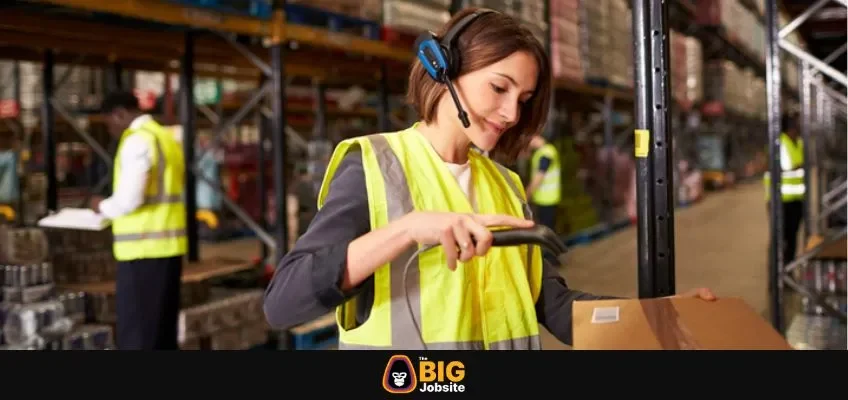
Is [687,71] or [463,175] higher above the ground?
[687,71]

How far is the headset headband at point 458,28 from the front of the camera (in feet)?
4.84

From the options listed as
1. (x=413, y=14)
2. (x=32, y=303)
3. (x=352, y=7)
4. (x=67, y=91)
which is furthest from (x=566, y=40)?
(x=32, y=303)

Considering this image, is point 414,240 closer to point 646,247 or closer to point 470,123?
point 470,123

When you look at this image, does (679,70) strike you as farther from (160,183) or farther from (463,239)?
(463,239)

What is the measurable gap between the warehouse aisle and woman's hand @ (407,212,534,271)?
11.9 feet

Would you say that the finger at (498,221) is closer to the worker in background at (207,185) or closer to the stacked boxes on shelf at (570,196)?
the stacked boxes on shelf at (570,196)

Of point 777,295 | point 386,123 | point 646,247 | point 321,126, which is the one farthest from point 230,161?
point 646,247

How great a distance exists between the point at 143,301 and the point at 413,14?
10.9 feet

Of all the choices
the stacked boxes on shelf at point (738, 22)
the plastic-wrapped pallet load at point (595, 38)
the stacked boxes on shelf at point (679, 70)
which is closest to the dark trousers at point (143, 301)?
the plastic-wrapped pallet load at point (595, 38)

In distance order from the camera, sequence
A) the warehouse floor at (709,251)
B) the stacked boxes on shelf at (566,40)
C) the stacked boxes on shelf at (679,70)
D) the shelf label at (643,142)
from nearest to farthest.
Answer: the shelf label at (643,142)
the warehouse floor at (709,251)
the stacked boxes on shelf at (566,40)
the stacked boxes on shelf at (679,70)

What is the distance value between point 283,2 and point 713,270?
6.17 meters

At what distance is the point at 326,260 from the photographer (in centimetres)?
137

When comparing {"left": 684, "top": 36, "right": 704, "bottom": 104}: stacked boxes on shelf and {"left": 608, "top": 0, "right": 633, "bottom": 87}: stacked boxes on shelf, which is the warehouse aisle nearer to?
{"left": 608, "top": 0, "right": 633, "bottom": 87}: stacked boxes on shelf

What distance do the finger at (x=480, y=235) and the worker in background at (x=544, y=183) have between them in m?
7.62
